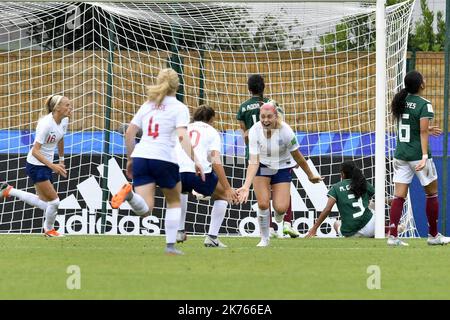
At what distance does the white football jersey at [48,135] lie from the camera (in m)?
16.7

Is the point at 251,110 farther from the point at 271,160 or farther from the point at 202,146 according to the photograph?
the point at 271,160

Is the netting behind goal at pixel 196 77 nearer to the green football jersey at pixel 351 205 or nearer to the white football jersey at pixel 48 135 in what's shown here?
the green football jersey at pixel 351 205

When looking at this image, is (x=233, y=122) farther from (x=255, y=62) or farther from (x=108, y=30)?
(x=108, y=30)

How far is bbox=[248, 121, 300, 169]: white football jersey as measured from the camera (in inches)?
568

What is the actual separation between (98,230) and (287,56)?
14.2 ft

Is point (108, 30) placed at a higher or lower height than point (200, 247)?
higher

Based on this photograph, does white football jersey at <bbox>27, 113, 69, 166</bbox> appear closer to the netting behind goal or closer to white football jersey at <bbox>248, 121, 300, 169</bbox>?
the netting behind goal

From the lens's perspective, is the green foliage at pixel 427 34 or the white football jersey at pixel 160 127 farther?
the green foliage at pixel 427 34

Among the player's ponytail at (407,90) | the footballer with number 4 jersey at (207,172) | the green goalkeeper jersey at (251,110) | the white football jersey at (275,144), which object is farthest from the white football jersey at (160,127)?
the green goalkeeper jersey at (251,110)

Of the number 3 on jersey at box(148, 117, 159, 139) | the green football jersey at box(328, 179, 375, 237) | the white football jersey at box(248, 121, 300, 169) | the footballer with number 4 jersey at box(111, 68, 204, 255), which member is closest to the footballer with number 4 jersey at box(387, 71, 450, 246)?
the white football jersey at box(248, 121, 300, 169)

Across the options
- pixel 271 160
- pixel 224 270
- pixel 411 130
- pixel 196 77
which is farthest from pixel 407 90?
pixel 196 77

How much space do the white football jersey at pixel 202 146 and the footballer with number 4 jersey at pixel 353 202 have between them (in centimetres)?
304

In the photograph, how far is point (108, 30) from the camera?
1998cm
